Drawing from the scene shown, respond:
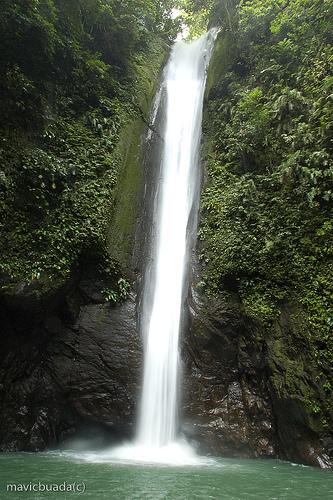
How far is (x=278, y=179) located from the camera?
8992 millimetres

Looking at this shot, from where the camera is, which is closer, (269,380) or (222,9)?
(269,380)

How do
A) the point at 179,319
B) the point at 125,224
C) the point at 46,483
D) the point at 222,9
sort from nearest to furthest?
the point at 46,483, the point at 179,319, the point at 125,224, the point at 222,9

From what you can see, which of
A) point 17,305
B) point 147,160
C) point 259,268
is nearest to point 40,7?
point 147,160

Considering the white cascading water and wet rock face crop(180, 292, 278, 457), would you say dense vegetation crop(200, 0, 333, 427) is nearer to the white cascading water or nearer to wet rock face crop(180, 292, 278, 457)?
wet rock face crop(180, 292, 278, 457)

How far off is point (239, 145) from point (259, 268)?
395 cm

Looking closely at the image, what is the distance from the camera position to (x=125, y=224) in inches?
397

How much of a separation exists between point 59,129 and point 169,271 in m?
5.18

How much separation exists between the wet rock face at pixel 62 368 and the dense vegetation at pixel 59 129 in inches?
43.8

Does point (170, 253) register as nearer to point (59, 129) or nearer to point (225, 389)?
point (225, 389)

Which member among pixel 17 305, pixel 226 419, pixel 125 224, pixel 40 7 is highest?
pixel 40 7

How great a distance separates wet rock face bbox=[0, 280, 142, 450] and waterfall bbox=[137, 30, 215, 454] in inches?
18.3

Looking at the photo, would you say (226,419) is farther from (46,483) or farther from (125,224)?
(125,224)

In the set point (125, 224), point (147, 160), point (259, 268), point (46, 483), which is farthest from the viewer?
point (147, 160)

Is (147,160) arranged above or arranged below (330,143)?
above
